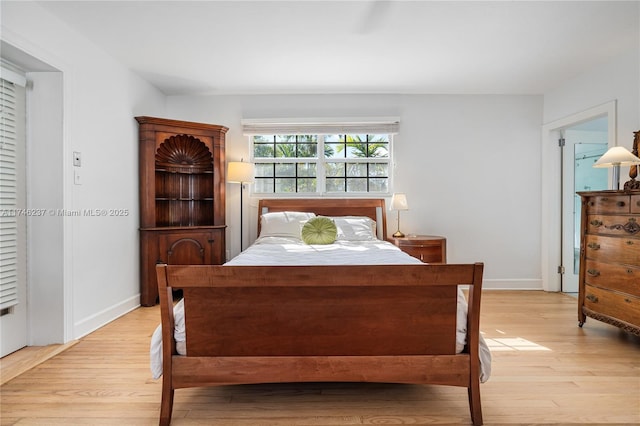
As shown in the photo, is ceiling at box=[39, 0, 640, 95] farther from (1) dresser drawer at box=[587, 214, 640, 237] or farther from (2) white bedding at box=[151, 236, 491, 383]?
(2) white bedding at box=[151, 236, 491, 383]

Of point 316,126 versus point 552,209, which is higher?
point 316,126

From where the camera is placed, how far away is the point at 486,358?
1.77m

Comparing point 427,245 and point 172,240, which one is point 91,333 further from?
point 427,245

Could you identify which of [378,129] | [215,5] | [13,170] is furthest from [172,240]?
[378,129]

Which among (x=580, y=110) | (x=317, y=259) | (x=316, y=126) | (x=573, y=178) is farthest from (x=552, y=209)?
(x=317, y=259)

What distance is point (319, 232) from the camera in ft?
11.9

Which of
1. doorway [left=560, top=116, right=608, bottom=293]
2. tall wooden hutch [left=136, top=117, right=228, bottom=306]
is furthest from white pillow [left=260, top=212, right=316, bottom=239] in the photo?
doorway [left=560, top=116, right=608, bottom=293]

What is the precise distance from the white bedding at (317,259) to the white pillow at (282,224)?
0.09 metres

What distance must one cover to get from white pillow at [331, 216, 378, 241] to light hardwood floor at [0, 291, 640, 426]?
171 cm

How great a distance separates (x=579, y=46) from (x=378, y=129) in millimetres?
2085

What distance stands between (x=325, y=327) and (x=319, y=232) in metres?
1.94

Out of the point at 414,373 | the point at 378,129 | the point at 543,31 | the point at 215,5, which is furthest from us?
the point at 378,129

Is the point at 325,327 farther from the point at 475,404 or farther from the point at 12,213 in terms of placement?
the point at 12,213

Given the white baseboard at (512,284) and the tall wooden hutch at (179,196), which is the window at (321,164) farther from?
the white baseboard at (512,284)
